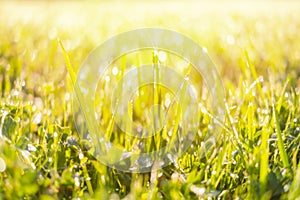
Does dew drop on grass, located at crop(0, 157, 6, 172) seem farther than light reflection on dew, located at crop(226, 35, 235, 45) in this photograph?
No

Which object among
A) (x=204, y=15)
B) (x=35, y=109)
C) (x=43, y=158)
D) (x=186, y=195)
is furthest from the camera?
(x=204, y=15)

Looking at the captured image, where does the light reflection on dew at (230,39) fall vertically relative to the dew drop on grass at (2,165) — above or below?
above

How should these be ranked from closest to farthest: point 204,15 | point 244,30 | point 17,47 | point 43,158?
point 43,158 < point 17,47 < point 244,30 < point 204,15

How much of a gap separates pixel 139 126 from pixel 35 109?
304mm

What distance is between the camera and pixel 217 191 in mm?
1030

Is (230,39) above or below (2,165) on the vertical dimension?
above

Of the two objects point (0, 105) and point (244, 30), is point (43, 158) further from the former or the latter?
point (244, 30)

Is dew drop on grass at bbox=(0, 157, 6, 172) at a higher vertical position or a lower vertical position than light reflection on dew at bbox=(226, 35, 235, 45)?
lower

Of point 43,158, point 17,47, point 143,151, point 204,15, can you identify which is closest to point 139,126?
point 143,151

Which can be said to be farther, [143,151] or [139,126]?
[139,126]

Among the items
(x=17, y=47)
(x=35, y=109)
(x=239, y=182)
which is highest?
(x=17, y=47)

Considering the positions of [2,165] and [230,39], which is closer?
[2,165]

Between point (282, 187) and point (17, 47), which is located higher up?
point (17, 47)

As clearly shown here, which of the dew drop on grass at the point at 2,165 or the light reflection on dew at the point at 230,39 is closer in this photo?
the dew drop on grass at the point at 2,165
